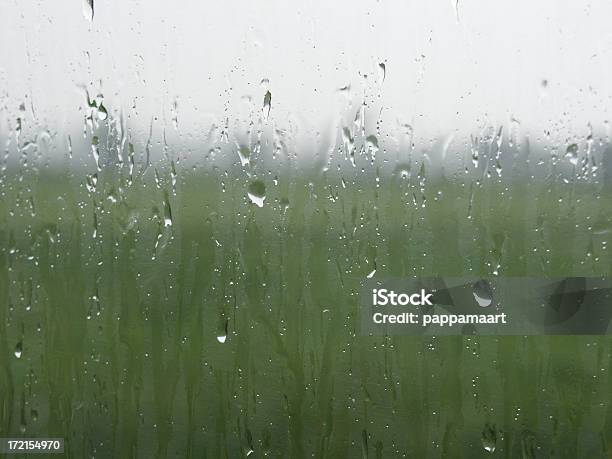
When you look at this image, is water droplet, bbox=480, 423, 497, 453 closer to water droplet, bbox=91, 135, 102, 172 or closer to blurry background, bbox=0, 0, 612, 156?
blurry background, bbox=0, 0, 612, 156

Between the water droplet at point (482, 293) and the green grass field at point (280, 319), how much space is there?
4cm

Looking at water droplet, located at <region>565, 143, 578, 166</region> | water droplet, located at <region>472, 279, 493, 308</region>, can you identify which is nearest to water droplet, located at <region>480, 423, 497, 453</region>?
water droplet, located at <region>472, 279, 493, 308</region>

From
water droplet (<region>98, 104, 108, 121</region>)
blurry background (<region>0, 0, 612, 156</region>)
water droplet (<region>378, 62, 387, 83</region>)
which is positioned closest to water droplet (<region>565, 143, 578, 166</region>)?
blurry background (<region>0, 0, 612, 156</region>)

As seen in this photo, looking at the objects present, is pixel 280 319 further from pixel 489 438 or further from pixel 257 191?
pixel 489 438

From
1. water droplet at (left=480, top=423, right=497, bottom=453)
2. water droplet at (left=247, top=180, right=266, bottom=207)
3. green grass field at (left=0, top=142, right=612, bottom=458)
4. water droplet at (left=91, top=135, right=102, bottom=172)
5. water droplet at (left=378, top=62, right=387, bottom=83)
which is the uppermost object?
water droplet at (left=378, top=62, right=387, bottom=83)

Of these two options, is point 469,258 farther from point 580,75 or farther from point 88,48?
point 88,48

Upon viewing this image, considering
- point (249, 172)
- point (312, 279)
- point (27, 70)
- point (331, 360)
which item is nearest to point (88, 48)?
point (27, 70)

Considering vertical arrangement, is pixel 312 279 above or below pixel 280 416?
above

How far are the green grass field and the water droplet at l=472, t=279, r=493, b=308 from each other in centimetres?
4

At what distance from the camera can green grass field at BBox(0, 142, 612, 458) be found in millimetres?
1522

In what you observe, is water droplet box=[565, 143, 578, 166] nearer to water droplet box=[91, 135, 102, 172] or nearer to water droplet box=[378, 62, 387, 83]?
water droplet box=[378, 62, 387, 83]

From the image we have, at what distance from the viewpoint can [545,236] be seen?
1.52m

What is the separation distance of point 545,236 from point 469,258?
0.20 m

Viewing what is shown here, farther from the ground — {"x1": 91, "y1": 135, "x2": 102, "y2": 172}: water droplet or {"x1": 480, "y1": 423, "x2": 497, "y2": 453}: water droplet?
{"x1": 91, "y1": 135, "x2": 102, "y2": 172}: water droplet
